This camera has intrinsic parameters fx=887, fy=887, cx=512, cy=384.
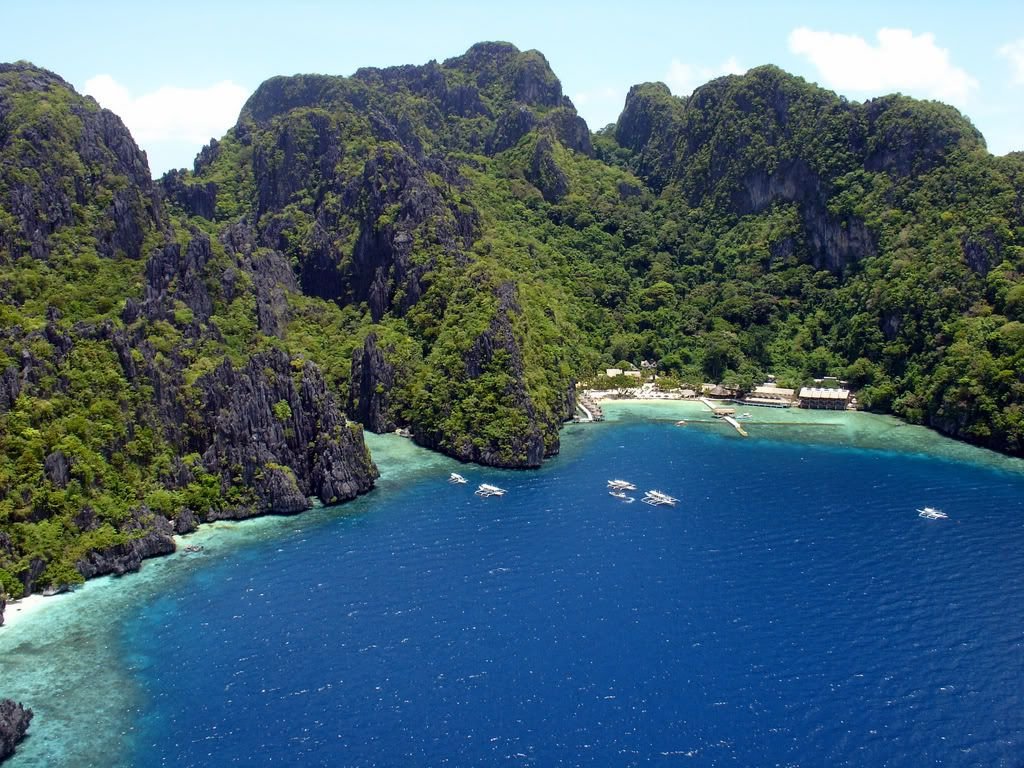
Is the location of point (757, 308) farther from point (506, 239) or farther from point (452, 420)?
point (452, 420)

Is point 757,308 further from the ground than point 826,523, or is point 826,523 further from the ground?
point 757,308

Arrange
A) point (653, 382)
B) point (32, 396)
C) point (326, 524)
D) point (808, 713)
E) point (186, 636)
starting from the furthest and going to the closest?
point (653, 382), point (326, 524), point (32, 396), point (186, 636), point (808, 713)

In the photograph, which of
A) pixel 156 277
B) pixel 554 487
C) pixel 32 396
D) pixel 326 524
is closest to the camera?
pixel 32 396

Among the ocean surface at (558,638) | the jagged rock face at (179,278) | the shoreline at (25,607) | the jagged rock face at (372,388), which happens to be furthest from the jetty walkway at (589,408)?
the shoreline at (25,607)

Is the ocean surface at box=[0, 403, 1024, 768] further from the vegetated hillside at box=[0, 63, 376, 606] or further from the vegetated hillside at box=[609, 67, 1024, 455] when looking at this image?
the vegetated hillside at box=[609, 67, 1024, 455]

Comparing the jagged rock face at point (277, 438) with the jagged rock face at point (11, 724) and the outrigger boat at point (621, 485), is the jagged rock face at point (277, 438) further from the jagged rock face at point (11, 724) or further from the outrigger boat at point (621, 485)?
the jagged rock face at point (11, 724)

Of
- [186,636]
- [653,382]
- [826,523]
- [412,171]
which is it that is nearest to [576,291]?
[653,382]

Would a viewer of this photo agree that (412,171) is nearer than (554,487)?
No
